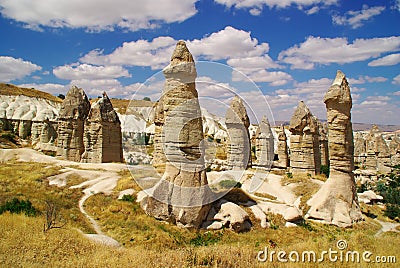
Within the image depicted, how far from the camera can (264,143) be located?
78.7 feet

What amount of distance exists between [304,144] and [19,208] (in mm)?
15643

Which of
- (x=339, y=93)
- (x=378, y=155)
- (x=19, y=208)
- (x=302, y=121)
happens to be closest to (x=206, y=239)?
(x=19, y=208)

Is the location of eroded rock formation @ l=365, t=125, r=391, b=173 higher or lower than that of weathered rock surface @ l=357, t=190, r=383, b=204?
higher

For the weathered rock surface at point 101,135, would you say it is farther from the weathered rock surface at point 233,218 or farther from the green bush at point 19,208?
the weathered rock surface at point 233,218

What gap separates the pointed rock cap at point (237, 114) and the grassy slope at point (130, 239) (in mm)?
9239

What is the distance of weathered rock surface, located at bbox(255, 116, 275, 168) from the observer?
23.9 meters

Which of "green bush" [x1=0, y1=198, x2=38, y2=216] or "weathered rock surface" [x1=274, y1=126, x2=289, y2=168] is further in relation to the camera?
"weathered rock surface" [x1=274, y1=126, x2=289, y2=168]

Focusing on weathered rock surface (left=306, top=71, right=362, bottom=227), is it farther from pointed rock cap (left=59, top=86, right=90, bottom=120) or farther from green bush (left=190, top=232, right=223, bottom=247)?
pointed rock cap (left=59, top=86, right=90, bottom=120)

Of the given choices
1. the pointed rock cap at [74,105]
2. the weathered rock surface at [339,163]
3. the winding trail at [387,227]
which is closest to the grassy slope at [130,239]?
the winding trail at [387,227]

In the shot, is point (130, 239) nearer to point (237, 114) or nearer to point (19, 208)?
point (19, 208)

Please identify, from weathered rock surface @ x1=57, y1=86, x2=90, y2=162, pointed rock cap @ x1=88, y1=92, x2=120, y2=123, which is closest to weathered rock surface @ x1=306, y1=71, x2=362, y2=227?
pointed rock cap @ x1=88, y1=92, x2=120, y2=123

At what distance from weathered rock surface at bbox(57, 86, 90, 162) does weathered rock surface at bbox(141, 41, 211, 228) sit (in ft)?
43.7

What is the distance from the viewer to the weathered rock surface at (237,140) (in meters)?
20.4

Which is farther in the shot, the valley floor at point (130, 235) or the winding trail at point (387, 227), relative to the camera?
the winding trail at point (387, 227)
